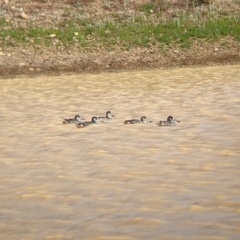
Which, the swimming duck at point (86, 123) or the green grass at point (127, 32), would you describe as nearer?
→ the swimming duck at point (86, 123)

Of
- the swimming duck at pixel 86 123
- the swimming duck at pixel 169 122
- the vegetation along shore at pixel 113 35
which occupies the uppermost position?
the vegetation along shore at pixel 113 35

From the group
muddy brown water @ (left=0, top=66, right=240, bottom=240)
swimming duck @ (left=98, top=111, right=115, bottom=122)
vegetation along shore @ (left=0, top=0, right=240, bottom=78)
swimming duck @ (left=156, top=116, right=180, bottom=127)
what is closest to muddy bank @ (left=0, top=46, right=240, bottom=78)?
vegetation along shore @ (left=0, top=0, right=240, bottom=78)

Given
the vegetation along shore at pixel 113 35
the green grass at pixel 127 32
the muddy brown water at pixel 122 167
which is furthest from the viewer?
the green grass at pixel 127 32

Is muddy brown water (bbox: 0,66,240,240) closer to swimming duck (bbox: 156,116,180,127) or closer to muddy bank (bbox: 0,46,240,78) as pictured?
swimming duck (bbox: 156,116,180,127)

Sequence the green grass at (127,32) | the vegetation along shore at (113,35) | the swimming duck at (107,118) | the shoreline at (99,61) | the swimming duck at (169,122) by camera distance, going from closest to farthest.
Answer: the swimming duck at (169,122) < the swimming duck at (107,118) < the shoreline at (99,61) < the vegetation along shore at (113,35) < the green grass at (127,32)

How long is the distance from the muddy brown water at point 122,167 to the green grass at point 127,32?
21.6 ft

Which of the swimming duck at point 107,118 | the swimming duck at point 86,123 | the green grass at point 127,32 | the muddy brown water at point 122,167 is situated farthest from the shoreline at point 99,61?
the swimming duck at point 86,123

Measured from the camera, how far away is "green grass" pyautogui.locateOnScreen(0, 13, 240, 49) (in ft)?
70.0

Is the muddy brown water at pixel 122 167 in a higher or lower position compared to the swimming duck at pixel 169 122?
lower

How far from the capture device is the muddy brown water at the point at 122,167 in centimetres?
635

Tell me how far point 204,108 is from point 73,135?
10.1 ft

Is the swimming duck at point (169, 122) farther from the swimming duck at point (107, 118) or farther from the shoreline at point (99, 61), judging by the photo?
the shoreline at point (99, 61)

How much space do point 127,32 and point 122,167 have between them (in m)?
14.3

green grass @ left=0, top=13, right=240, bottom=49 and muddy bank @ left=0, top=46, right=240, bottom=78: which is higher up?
green grass @ left=0, top=13, right=240, bottom=49
